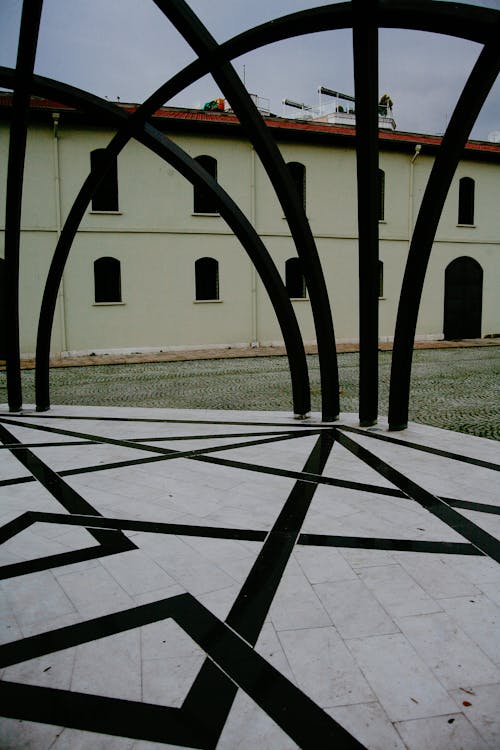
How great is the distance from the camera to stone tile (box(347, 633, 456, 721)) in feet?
7.68

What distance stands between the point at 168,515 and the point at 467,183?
2247 centimetres

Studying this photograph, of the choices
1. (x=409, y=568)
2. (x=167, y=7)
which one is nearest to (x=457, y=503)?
(x=409, y=568)

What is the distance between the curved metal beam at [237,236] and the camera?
23.7 ft

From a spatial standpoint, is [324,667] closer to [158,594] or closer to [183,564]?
[158,594]

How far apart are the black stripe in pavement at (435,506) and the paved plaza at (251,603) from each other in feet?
0.07

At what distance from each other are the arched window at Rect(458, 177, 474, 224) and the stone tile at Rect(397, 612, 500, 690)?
74.6 feet

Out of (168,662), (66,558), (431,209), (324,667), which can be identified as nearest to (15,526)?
(66,558)

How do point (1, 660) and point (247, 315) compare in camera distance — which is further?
point (247, 315)

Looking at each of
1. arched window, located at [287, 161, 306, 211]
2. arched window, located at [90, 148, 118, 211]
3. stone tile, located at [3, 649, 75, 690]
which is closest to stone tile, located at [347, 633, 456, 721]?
stone tile, located at [3, 649, 75, 690]

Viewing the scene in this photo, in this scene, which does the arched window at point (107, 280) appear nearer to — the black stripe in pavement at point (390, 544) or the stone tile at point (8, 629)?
the black stripe in pavement at point (390, 544)

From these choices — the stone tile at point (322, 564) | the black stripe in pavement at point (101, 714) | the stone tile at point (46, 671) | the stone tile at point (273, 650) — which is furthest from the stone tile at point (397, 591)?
the stone tile at point (46, 671)

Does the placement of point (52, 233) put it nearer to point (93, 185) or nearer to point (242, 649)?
point (93, 185)

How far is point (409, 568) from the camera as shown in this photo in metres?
3.54

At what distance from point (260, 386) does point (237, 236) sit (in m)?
5.12
